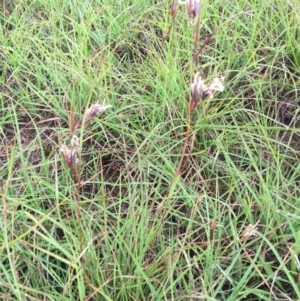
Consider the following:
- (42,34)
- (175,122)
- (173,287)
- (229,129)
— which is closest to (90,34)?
(42,34)

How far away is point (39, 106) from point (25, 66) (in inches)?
7.1

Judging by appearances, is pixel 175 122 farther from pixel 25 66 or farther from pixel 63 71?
pixel 25 66

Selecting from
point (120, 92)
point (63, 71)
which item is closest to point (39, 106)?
point (63, 71)

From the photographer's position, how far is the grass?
41.1 inches

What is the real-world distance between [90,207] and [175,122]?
1.19ft

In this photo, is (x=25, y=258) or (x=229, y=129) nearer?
(x=25, y=258)

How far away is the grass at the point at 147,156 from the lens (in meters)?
1.04

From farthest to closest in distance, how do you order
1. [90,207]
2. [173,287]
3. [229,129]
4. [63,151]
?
1. [229,129]
2. [90,207]
3. [173,287]
4. [63,151]

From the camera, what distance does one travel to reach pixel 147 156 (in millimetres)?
1260

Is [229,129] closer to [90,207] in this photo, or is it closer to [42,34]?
[90,207]

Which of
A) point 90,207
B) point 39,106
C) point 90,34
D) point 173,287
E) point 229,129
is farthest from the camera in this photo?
point 90,34

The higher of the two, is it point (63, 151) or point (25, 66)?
point (63, 151)

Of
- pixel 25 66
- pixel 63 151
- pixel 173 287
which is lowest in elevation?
pixel 173 287

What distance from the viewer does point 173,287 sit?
103 cm
